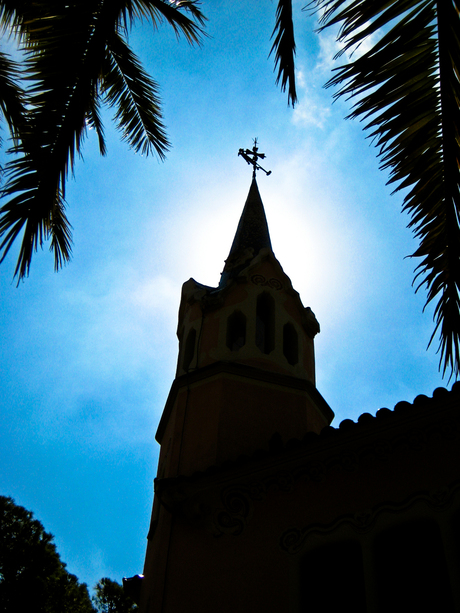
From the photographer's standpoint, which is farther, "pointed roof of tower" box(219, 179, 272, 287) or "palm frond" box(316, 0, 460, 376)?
"pointed roof of tower" box(219, 179, 272, 287)

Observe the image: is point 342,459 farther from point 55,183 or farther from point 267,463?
point 55,183

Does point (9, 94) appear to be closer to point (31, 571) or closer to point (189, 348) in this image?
point (189, 348)

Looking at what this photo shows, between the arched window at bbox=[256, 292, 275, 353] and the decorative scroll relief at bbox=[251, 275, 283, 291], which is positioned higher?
the decorative scroll relief at bbox=[251, 275, 283, 291]

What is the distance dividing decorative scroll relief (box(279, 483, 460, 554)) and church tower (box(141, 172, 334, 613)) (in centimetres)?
126

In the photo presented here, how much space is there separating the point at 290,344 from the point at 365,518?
577 centimetres

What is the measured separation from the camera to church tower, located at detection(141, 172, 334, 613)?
8820mm

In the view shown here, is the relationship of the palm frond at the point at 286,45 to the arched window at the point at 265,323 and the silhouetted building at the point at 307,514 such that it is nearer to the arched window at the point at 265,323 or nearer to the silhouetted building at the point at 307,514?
the silhouetted building at the point at 307,514

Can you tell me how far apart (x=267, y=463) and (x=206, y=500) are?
1.07 metres

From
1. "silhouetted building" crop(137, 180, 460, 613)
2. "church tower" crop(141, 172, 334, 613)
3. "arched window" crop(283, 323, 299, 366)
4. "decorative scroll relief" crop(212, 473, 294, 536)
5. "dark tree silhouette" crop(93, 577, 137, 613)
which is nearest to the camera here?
"silhouetted building" crop(137, 180, 460, 613)

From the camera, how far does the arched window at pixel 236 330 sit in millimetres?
12695

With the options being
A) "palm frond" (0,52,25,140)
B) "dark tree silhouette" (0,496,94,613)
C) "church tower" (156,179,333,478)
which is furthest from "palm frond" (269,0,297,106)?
"dark tree silhouette" (0,496,94,613)

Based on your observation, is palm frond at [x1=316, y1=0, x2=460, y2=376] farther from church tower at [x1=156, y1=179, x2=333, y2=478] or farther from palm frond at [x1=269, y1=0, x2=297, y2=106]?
church tower at [x1=156, y1=179, x2=333, y2=478]

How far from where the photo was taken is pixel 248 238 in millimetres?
16234

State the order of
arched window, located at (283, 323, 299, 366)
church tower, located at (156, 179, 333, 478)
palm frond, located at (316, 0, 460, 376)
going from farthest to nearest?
arched window, located at (283, 323, 299, 366) < church tower, located at (156, 179, 333, 478) < palm frond, located at (316, 0, 460, 376)
